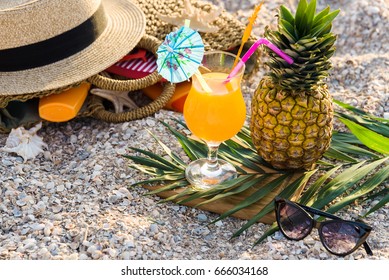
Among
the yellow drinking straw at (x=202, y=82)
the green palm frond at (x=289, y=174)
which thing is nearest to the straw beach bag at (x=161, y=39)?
the green palm frond at (x=289, y=174)

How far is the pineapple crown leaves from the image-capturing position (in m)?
2.55

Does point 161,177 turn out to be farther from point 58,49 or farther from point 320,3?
point 320,3

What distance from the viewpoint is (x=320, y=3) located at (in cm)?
448

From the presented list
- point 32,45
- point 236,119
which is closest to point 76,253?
point 236,119

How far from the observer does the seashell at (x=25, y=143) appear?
3.13 meters

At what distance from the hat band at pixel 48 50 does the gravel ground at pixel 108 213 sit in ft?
1.25

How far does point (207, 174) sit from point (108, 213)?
44 centimetres

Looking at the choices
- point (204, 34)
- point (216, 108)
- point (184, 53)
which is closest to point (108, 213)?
point (216, 108)

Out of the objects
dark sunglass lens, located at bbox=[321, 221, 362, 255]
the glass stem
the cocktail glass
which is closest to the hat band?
the cocktail glass

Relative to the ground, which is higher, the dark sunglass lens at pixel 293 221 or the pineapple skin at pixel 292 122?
the pineapple skin at pixel 292 122

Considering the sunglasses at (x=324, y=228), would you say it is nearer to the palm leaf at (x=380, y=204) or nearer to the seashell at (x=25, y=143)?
the palm leaf at (x=380, y=204)

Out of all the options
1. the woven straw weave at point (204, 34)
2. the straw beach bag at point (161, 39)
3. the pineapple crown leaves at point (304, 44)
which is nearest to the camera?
the pineapple crown leaves at point (304, 44)

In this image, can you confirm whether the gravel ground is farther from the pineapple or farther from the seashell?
the pineapple

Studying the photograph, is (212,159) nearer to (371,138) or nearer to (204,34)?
(371,138)
